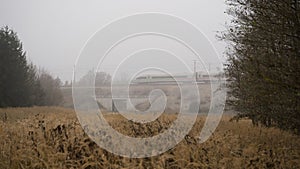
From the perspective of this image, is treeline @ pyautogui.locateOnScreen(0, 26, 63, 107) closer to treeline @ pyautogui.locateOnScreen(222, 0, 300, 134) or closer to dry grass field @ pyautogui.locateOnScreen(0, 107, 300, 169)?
dry grass field @ pyautogui.locateOnScreen(0, 107, 300, 169)

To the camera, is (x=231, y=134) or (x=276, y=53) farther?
(x=231, y=134)

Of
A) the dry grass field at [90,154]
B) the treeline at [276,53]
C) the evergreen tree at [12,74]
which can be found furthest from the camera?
the evergreen tree at [12,74]

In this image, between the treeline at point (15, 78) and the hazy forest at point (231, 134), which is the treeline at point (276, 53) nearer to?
the hazy forest at point (231, 134)

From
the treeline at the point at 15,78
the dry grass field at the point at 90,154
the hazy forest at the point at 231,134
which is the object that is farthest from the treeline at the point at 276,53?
the treeline at the point at 15,78

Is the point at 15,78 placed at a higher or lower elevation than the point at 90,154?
higher

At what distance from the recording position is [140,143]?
6.45 metres

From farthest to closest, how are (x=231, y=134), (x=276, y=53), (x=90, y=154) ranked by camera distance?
(x=231, y=134), (x=276, y=53), (x=90, y=154)

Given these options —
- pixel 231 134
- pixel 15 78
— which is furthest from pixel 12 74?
pixel 231 134

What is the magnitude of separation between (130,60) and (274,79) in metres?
3.07

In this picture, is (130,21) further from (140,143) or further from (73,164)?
(73,164)

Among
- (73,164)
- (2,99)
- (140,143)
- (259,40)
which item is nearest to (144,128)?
(140,143)

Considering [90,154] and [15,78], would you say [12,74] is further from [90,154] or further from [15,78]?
[90,154]

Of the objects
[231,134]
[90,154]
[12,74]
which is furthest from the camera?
[12,74]

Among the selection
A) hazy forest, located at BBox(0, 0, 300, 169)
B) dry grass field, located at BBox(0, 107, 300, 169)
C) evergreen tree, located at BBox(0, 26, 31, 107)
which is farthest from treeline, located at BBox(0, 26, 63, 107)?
dry grass field, located at BBox(0, 107, 300, 169)
